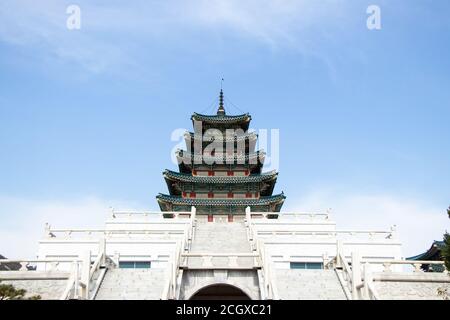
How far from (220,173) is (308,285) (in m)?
25.0

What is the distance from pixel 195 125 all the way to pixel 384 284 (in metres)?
29.9

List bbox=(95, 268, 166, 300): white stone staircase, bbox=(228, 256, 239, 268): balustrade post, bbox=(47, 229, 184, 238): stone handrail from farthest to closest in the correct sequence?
bbox=(47, 229, 184, 238): stone handrail
bbox=(228, 256, 239, 268): balustrade post
bbox=(95, 268, 166, 300): white stone staircase

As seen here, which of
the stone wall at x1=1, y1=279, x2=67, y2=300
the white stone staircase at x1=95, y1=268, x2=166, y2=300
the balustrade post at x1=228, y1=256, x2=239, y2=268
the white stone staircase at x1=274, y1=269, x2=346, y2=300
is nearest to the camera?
the white stone staircase at x1=274, y1=269, x2=346, y2=300

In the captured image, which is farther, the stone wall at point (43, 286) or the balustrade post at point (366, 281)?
the stone wall at point (43, 286)

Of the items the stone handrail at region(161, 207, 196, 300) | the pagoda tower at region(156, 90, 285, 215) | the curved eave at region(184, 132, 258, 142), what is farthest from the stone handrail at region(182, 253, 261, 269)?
the curved eave at region(184, 132, 258, 142)

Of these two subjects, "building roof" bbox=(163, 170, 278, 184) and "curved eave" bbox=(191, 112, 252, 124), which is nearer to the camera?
"building roof" bbox=(163, 170, 278, 184)

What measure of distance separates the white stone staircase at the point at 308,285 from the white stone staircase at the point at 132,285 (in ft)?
12.9

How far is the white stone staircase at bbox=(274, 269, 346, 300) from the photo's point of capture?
15.1m

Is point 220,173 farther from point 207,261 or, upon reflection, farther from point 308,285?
point 308,285

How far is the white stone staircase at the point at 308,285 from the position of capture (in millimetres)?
15133

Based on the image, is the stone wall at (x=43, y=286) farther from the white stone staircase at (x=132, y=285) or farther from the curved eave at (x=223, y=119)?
the curved eave at (x=223, y=119)

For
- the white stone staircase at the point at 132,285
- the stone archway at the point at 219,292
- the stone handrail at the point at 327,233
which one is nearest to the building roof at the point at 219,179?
the stone handrail at the point at 327,233

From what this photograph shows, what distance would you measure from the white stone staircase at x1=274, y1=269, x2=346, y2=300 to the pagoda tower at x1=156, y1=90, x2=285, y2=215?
20.2 metres

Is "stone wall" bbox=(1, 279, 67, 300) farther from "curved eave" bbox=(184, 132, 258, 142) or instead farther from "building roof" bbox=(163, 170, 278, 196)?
"curved eave" bbox=(184, 132, 258, 142)
